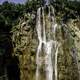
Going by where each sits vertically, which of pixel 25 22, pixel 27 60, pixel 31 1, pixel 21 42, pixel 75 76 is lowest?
pixel 75 76

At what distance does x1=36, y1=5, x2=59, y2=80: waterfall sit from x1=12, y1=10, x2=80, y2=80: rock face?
20 centimetres

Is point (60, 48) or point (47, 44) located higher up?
point (47, 44)

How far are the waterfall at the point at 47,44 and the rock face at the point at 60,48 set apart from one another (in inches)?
7.8

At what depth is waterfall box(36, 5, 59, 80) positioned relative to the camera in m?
13.1

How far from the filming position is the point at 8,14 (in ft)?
49.3

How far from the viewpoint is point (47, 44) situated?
44.8 ft

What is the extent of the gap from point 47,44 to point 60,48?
694 mm

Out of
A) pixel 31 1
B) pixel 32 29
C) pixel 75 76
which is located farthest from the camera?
pixel 31 1

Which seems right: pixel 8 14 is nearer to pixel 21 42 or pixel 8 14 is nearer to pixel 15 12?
pixel 15 12

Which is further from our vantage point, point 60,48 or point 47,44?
point 47,44

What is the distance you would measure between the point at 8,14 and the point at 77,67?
478cm

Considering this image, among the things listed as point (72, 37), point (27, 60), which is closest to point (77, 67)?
point (72, 37)

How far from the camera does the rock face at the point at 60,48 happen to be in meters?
13.1

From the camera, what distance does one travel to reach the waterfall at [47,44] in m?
13.1
